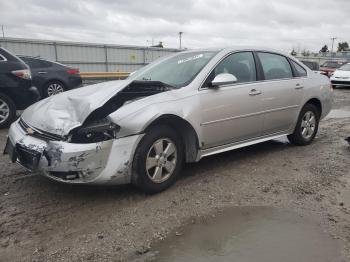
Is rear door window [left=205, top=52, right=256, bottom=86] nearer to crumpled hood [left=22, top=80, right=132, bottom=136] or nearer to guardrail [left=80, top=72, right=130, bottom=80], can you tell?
crumpled hood [left=22, top=80, right=132, bottom=136]

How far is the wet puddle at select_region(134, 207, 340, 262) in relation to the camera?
2.70 m

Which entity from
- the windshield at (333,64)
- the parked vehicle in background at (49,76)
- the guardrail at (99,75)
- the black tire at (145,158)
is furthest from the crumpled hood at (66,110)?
the windshield at (333,64)

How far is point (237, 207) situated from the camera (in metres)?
3.53

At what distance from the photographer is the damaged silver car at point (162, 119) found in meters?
3.34

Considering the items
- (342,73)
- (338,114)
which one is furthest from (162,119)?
(342,73)

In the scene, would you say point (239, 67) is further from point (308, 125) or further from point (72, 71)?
point (72, 71)

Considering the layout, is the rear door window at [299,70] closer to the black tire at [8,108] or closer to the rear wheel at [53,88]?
the black tire at [8,108]

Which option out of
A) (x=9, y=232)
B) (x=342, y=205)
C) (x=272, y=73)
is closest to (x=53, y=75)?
(x=272, y=73)

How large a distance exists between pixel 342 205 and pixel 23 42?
14.1m

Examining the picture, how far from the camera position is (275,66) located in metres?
5.32

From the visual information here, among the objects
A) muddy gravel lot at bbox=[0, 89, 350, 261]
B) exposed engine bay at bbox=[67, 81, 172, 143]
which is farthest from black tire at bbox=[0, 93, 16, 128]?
exposed engine bay at bbox=[67, 81, 172, 143]

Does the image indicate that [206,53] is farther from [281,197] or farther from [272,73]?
[281,197]

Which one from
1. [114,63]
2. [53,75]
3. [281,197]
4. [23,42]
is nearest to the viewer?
[281,197]

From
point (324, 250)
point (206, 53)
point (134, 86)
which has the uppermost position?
point (206, 53)
